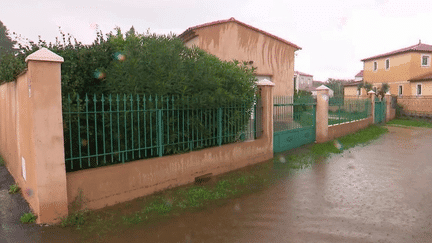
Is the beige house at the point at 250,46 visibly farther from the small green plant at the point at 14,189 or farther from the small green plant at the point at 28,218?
the small green plant at the point at 28,218

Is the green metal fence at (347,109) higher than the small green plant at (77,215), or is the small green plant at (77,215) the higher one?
the green metal fence at (347,109)

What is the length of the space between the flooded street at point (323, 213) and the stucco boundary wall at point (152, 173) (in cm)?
100

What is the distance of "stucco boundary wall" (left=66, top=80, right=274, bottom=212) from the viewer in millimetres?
4531

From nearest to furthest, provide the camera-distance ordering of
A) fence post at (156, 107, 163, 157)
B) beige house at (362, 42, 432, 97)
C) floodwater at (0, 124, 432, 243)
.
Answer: floodwater at (0, 124, 432, 243) → fence post at (156, 107, 163, 157) → beige house at (362, 42, 432, 97)

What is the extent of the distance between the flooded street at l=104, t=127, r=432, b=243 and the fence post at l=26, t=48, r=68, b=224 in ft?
3.78

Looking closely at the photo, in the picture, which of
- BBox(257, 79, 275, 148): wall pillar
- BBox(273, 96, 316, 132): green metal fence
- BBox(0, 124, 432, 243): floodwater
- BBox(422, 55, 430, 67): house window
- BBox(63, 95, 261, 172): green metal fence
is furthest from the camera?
BBox(422, 55, 430, 67): house window

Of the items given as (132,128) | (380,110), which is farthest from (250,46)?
(380,110)

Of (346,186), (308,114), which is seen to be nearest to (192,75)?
(346,186)

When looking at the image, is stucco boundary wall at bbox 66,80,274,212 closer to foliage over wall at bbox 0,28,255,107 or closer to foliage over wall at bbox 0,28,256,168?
foliage over wall at bbox 0,28,256,168

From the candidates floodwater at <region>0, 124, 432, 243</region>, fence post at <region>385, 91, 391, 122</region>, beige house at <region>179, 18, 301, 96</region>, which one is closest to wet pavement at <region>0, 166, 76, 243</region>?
floodwater at <region>0, 124, 432, 243</region>

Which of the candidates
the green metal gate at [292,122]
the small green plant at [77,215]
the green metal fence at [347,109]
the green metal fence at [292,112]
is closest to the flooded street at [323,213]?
the small green plant at [77,215]

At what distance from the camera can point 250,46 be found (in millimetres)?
14195

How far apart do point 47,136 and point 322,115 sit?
941 cm

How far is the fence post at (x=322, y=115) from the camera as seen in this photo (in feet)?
36.0
